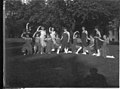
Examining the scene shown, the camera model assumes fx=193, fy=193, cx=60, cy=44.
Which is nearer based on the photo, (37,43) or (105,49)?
(105,49)

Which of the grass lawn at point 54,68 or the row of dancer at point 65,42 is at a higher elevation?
the row of dancer at point 65,42

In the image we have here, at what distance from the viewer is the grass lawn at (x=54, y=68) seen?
582 cm

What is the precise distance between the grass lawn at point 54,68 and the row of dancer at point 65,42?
0.55ft

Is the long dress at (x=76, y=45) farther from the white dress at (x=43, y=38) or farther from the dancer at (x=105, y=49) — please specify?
the white dress at (x=43, y=38)

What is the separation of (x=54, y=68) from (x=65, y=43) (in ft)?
2.73

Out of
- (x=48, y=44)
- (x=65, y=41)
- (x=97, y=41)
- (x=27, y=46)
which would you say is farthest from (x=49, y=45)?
(x=97, y=41)

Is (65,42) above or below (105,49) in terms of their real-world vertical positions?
above

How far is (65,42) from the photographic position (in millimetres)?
5906

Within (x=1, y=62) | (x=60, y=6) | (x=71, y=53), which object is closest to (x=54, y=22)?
(x=60, y=6)

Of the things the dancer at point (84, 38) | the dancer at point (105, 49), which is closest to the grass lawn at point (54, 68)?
the dancer at point (105, 49)

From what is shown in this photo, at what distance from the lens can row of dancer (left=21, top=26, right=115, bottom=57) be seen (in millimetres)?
5867

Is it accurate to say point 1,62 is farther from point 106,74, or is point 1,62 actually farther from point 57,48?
point 106,74

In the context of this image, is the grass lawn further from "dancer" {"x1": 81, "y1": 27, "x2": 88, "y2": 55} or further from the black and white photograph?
"dancer" {"x1": 81, "y1": 27, "x2": 88, "y2": 55}

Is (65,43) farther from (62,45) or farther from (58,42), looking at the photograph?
(58,42)
